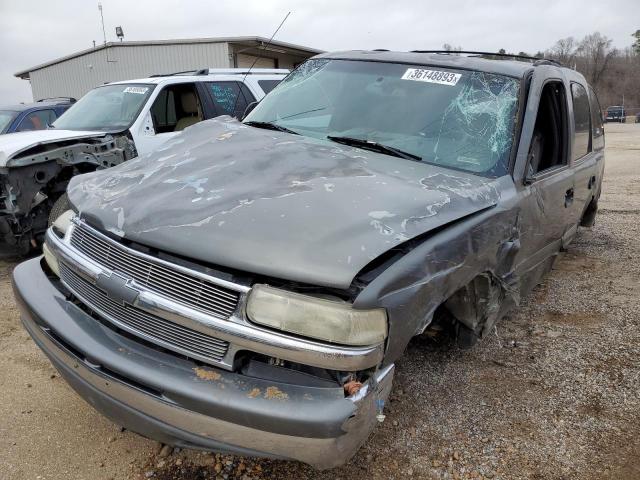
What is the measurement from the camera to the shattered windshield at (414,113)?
9.27 ft

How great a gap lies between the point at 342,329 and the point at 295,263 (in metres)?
0.28

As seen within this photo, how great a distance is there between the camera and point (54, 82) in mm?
24094

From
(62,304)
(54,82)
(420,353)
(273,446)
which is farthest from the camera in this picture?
(54,82)

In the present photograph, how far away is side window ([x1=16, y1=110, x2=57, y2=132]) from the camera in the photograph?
8124mm

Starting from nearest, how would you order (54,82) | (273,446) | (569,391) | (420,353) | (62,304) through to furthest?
1. (273,446)
2. (62,304)
3. (569,391)
4. (420,353)
5. (54,82)

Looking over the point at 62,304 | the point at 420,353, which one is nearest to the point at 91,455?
the point at 62,304

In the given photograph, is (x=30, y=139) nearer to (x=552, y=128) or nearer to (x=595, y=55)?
(x=552, y=128)

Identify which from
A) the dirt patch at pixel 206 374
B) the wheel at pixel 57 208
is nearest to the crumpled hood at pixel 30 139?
the wheel at pixel 57 208

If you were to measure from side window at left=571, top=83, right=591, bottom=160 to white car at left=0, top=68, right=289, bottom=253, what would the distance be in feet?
12.9

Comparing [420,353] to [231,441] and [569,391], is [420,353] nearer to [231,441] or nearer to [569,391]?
[569,391]

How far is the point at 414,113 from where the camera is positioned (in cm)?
301

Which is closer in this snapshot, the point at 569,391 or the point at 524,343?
the point at 569,391

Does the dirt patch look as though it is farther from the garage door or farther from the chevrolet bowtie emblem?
the garage door

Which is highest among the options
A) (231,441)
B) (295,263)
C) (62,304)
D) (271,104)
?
(271,104)
